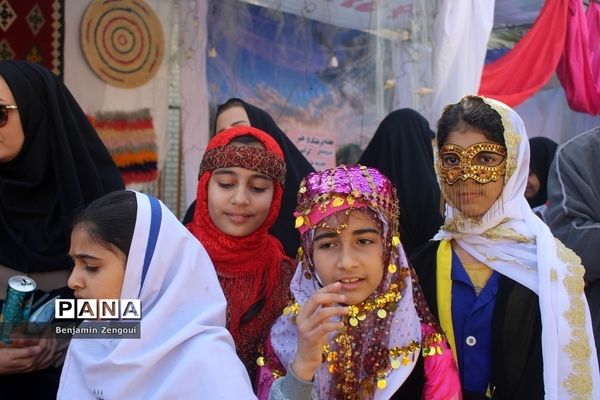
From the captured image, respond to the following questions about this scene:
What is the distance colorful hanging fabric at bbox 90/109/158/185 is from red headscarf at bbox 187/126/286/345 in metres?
1.70

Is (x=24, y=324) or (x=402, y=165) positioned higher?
(x=402, y=165)

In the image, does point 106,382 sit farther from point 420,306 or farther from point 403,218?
point 403,218

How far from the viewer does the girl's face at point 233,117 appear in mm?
3102

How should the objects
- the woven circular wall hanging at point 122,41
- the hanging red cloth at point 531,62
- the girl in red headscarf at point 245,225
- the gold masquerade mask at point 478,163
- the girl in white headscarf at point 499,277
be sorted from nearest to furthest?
the girl in white headscarf at point 499,277
the gold masquerade mask at point 478,163
the girl in red headscarf at point 245,225
the woven circular wall hanging at point 122,41
the hanging red cloth at point 531,62

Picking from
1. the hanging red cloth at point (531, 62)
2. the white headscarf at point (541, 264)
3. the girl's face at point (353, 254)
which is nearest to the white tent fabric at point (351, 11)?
the hanging red cloth at point (531, 62)

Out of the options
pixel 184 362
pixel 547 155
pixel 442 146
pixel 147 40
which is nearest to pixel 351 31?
pixel 147 40

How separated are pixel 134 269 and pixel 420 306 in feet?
2.88

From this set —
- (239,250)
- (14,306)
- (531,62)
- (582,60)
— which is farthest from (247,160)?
(582,60)

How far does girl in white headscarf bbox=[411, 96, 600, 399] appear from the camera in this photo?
193 cm

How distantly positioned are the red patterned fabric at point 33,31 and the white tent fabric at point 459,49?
2323mm

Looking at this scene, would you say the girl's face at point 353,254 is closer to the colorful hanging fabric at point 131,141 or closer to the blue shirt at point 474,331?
the blue shirt at point 474,331

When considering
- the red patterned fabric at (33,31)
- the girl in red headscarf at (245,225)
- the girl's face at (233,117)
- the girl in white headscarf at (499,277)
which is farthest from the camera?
the red patterned fabric at (33,31)

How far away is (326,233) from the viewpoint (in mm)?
1818

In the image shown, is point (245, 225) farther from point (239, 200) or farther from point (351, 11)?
point (351, 11)
